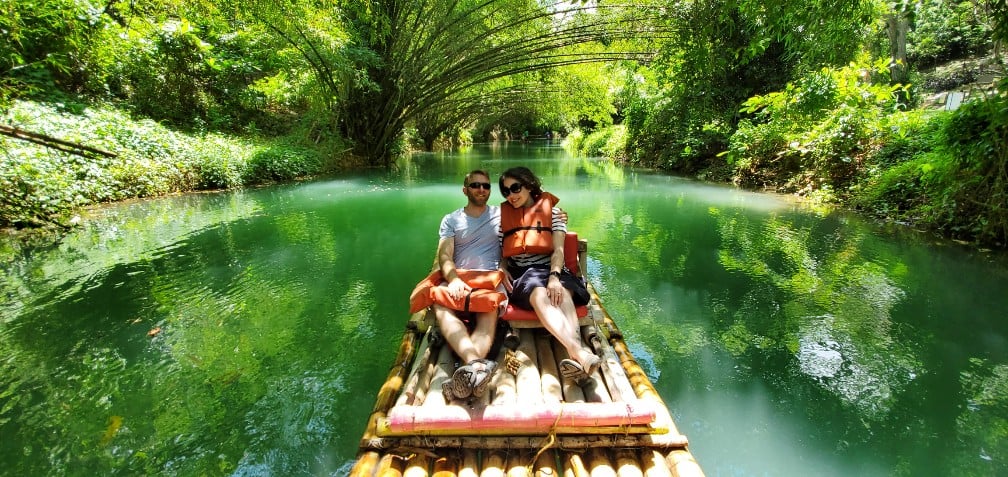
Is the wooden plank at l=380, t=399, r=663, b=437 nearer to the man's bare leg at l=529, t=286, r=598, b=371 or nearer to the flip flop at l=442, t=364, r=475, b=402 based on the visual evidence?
the flip flop at l=442, t=364, r=475, b=402

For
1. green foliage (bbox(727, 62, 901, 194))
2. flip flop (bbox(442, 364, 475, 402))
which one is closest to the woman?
flip flop (bbox(442, 364, 475, 402))

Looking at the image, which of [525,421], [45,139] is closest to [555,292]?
[525,421]

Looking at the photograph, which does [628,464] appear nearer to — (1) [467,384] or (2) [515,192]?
(1) [467,384]

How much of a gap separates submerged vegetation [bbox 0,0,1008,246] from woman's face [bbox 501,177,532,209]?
2.22m

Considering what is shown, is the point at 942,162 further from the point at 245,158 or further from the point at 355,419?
the point at 245,158

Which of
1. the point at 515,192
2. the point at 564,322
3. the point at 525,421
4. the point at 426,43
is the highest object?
the point at 426,43

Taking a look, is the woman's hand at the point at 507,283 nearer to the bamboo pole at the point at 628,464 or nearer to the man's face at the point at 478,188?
the man's face at the point at 478,188

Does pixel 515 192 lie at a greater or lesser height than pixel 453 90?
lesser

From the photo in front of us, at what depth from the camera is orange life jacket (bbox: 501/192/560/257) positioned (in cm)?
284

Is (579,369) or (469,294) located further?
(469,294)

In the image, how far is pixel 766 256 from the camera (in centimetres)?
552

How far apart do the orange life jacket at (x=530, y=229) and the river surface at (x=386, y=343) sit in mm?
1079

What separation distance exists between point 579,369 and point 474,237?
3.84 feet

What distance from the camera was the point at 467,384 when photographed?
1.94 meters
